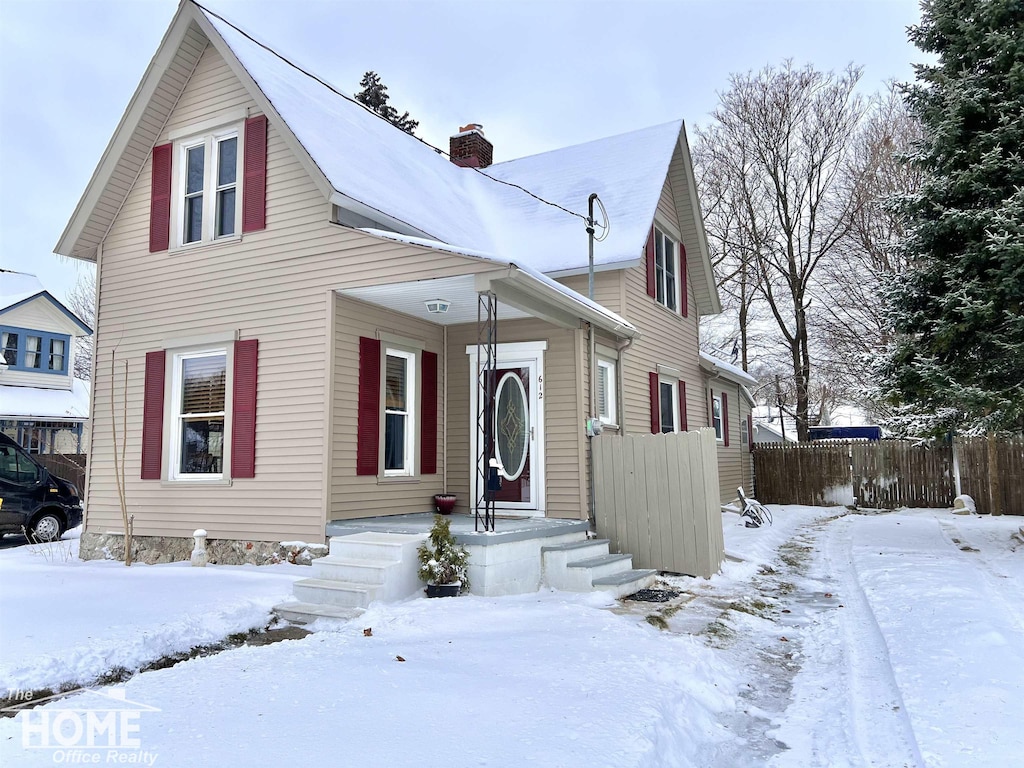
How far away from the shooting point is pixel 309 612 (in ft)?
19.8

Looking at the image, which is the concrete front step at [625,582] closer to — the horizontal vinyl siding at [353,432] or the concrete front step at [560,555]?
the concrete front step at [560,555]

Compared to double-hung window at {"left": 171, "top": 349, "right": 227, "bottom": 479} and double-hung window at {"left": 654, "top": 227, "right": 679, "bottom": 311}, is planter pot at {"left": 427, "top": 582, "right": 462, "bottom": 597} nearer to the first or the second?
double-hung window at {"left": 171, "top": 349, "right": 227, "bottom": 479}

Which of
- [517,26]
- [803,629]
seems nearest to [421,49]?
[517,26]

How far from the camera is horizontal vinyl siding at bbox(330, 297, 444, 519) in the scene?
27.5 ft

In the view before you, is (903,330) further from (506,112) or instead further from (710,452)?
(506,112)

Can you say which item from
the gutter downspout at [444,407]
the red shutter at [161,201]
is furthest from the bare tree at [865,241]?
the red shutter at [161,201]

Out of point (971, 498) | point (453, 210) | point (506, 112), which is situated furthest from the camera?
point (506, 112)

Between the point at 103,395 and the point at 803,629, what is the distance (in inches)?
385

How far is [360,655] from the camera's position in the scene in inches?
183

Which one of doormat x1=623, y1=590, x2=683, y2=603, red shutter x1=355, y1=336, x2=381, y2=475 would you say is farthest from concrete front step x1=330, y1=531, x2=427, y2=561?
doormat x1=623, y1=590, x2=683, y2=603

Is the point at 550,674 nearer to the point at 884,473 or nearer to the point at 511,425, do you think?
the point at 511,425

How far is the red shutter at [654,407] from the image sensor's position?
39.6 ft

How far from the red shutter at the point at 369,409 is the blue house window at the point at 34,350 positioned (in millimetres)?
21092

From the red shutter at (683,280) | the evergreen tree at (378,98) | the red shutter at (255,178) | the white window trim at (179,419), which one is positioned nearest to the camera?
the white window trim at (179,419)
